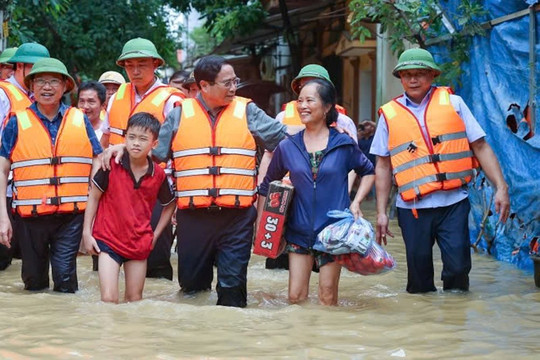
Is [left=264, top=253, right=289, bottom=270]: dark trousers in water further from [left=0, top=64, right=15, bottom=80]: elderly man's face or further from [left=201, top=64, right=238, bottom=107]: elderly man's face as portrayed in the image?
[left=0, top=64, right=15, bottom=80]: elderly man's face

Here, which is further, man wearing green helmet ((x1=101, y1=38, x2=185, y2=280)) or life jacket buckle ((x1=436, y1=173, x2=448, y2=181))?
man wearing green helmet ((x1=101, y1=38, x2=185, y2=280))

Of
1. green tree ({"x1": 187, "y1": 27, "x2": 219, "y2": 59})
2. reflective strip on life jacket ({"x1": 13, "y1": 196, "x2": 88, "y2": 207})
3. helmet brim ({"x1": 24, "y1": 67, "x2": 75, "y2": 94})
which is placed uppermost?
green tree ({"x1": 187, "y1": 27, "x2": 219, "y2": 59})

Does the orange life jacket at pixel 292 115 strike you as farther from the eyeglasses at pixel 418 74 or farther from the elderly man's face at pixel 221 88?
the elderly man's face at pixel 221 88

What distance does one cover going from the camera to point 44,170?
268 inches

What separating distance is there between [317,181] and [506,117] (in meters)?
3.31

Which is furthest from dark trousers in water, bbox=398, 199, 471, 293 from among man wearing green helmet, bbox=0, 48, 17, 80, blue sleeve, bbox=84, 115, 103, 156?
man wearing green helmet, bbox=0, 48, 17, 80

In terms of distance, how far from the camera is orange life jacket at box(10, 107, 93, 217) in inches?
267

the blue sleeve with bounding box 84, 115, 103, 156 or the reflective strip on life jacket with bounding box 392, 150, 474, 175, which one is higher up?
the blue sleeve with bounding box 84, 115, 103, 156

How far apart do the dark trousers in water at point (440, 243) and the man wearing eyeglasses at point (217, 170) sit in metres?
1.27

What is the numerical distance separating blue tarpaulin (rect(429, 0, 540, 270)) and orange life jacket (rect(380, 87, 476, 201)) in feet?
5.34

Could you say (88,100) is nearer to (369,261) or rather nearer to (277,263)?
(277,263)

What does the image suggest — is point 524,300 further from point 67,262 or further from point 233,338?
point 67,262

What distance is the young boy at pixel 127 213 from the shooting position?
20.2ft

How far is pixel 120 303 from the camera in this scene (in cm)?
629
